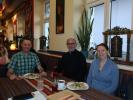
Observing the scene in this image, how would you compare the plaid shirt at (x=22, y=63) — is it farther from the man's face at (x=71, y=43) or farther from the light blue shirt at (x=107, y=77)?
the light blue shirt at (x=107, y=77)

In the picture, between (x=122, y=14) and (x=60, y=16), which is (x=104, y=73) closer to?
(x=122, y=14)

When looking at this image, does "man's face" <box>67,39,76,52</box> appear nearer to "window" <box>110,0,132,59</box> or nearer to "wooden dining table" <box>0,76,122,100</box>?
"window" <box>110,0,132,59</box>

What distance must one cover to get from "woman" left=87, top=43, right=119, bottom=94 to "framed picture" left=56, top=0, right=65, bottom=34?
2.16 meters

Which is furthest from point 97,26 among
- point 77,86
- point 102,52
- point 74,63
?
point 77,86

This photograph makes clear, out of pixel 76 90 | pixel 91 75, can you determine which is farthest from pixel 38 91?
pixel 91 75

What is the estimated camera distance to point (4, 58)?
480cm

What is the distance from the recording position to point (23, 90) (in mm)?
2156

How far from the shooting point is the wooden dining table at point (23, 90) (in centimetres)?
193

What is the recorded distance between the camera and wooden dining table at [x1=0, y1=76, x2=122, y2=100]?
1928 millimetres

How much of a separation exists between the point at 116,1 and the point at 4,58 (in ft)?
8.90

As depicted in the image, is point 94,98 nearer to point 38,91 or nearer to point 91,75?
point 38,91

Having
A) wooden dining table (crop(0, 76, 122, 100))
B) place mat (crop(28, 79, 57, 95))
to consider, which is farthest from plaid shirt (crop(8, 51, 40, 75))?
place mat (crop(28, 79, 57, 95))

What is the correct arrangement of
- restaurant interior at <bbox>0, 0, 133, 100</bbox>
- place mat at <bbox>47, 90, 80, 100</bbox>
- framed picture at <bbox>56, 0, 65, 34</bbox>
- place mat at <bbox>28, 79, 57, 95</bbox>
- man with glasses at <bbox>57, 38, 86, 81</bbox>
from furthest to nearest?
1. framed picture at <bbox>56, 0, 65, 34</bbox>
2. man with glasses at <bbox>57, 38, 86, 81</bbox>
3. restaurant interior at <bbox>0, 0, 133, 100</bbox>
4. place mat at <bbox>28, 79, 57, 95</bbox>
5. place mat at <bbox>47, 90, 80, 100</bbox>

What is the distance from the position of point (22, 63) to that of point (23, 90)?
1119mm
